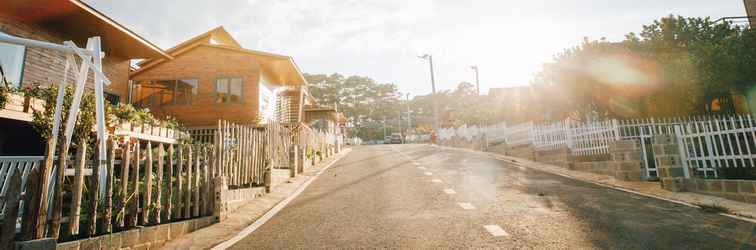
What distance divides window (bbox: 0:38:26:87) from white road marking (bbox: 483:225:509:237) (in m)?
11.9

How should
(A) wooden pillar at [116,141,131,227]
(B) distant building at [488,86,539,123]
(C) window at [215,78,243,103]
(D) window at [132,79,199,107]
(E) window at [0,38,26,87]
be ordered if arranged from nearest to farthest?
(A) wooden pillar at [116,141,131,227] < (E) window at [0,38,26,87] < (C) window at [215,78,243,103] < (D) window at [132,79,199,107] < (B) distant building at [488,86,539,123]

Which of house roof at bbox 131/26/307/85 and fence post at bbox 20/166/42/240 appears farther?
house roof at bbox 131/26/307/85

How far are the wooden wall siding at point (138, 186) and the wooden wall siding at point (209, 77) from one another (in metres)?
9.59

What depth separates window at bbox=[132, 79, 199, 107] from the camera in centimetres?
1844

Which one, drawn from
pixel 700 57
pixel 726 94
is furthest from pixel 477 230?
pixel 726 94

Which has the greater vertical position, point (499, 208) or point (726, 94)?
point (726, 94)

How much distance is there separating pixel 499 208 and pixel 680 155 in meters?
5.13

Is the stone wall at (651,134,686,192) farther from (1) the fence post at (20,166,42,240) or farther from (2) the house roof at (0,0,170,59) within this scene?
(2) the house roof at (0,0,170,59)

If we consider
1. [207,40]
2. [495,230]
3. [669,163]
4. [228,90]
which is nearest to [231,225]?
[495,230]

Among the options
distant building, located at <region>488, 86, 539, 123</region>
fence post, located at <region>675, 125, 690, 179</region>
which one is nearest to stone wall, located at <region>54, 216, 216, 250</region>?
fence post, located at <region>675, 125, 690, 179</region>

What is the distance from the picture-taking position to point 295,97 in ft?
84.1

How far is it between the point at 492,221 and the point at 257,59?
16.5 meters

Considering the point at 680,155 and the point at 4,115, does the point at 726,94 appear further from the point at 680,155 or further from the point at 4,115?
the point at 4,115

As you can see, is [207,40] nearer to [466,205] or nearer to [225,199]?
[225,199]
